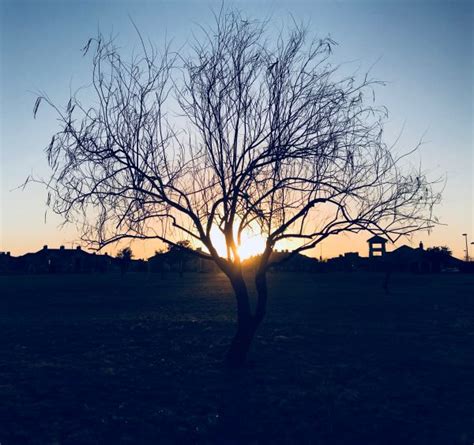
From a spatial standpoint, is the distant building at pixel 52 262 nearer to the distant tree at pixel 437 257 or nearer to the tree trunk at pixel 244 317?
the distant tree at pixel 437 257

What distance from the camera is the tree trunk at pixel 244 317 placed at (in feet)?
30.6

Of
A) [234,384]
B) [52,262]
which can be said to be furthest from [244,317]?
[52,262]

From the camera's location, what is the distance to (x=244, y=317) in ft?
30.9

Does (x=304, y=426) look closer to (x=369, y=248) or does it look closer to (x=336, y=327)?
(x=336, y=327)

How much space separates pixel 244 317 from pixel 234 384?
63.4 inches

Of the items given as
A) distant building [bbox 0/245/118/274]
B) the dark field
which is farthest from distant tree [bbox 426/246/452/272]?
distant building [bbox 0/245/118/274]

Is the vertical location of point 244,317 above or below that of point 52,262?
below

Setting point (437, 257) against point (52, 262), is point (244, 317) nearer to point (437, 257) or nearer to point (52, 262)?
point (437, 257)

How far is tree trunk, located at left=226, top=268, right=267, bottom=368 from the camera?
30.6ft

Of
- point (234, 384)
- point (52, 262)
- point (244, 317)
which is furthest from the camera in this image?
point (52, 262)

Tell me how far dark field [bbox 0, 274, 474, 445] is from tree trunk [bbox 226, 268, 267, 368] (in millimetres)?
407

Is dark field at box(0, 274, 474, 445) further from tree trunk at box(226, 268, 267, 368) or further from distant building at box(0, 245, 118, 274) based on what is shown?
distant building at box(0, 245, 118, 274)

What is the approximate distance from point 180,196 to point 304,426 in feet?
16.1

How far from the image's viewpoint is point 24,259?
8469 cm
